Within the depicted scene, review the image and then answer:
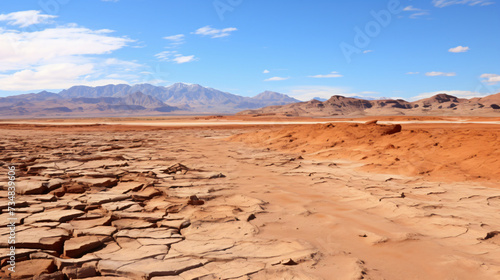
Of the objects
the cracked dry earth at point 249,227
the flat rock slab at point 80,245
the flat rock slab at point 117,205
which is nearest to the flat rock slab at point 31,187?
the cracked dry earth at point 249,227

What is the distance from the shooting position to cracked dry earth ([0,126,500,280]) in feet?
9.52

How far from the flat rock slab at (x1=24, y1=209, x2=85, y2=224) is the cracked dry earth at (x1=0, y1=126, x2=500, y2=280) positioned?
12mm

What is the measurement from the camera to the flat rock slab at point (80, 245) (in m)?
3.15

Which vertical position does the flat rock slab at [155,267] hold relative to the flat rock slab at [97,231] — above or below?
below

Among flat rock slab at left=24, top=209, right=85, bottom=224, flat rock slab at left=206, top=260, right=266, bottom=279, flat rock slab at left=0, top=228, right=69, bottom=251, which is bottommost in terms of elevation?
flat rock slab at left=206, top=260, right=266, bottom=279

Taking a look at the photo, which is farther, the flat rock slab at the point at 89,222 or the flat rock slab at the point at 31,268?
Result: the flat rock slab at the point at 89,222

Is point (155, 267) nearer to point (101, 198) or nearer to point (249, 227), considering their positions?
point (249, 227)

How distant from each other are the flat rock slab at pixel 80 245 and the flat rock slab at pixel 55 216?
0.76m

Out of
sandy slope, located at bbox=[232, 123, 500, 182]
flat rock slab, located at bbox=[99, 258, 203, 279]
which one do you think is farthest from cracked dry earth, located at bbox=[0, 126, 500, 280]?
sandy slope, located at bbox=[232, 123, 500, 182]

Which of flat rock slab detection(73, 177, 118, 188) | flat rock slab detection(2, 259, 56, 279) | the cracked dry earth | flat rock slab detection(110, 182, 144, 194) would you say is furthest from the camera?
flat rock slab detection(73, 177, 118, 188)

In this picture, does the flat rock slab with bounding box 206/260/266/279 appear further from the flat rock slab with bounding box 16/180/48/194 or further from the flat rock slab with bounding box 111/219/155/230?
the flat rock slab with bounding box 16/180/48/194

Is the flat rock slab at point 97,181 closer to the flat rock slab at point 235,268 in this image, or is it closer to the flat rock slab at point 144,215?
the flat rock slab at point 144,215

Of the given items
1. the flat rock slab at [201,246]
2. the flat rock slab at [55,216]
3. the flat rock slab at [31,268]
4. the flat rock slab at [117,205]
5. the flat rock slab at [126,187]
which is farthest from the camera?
the flat rock slab at [126,187]

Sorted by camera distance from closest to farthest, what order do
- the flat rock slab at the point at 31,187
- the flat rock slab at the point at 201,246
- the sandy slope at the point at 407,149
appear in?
the flat rock slab at the point at 201,246 → the flat rock slab at the point at 31,187 → the sandy slope at the point at 407,149
